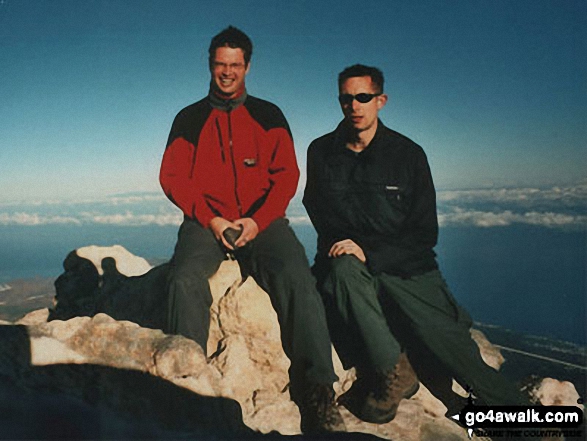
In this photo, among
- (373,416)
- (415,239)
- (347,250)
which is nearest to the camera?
(373,416)

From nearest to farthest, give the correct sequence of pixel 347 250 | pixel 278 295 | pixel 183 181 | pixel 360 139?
1. pixel 278 295
2. pixel 347 250
3. pixel 183 181
4. pixel 360 139

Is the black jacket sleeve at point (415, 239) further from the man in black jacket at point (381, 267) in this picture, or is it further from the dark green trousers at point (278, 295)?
the dark green trousers at point (278, 295)

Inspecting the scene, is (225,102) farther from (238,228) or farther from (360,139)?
(360,139)

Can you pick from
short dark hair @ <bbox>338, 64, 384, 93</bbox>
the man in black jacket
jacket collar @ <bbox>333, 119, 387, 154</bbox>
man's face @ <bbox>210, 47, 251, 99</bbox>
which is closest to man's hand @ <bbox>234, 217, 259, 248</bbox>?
the man in black jacket

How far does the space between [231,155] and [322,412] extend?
256 cm

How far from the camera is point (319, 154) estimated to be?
459 cm

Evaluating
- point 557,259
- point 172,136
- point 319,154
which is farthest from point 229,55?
point 557,259

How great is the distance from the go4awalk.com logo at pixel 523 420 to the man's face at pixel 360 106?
289cm

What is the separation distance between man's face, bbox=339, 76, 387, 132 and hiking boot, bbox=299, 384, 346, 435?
253 cm

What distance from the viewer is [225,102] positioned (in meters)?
4.48

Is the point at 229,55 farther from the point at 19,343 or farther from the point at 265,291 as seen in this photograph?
the point at 19,343

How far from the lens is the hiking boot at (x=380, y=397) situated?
Result: 3809 mm

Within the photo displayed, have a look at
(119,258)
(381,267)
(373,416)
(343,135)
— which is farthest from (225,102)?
(119,258)

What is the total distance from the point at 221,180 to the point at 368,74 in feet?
6.00
